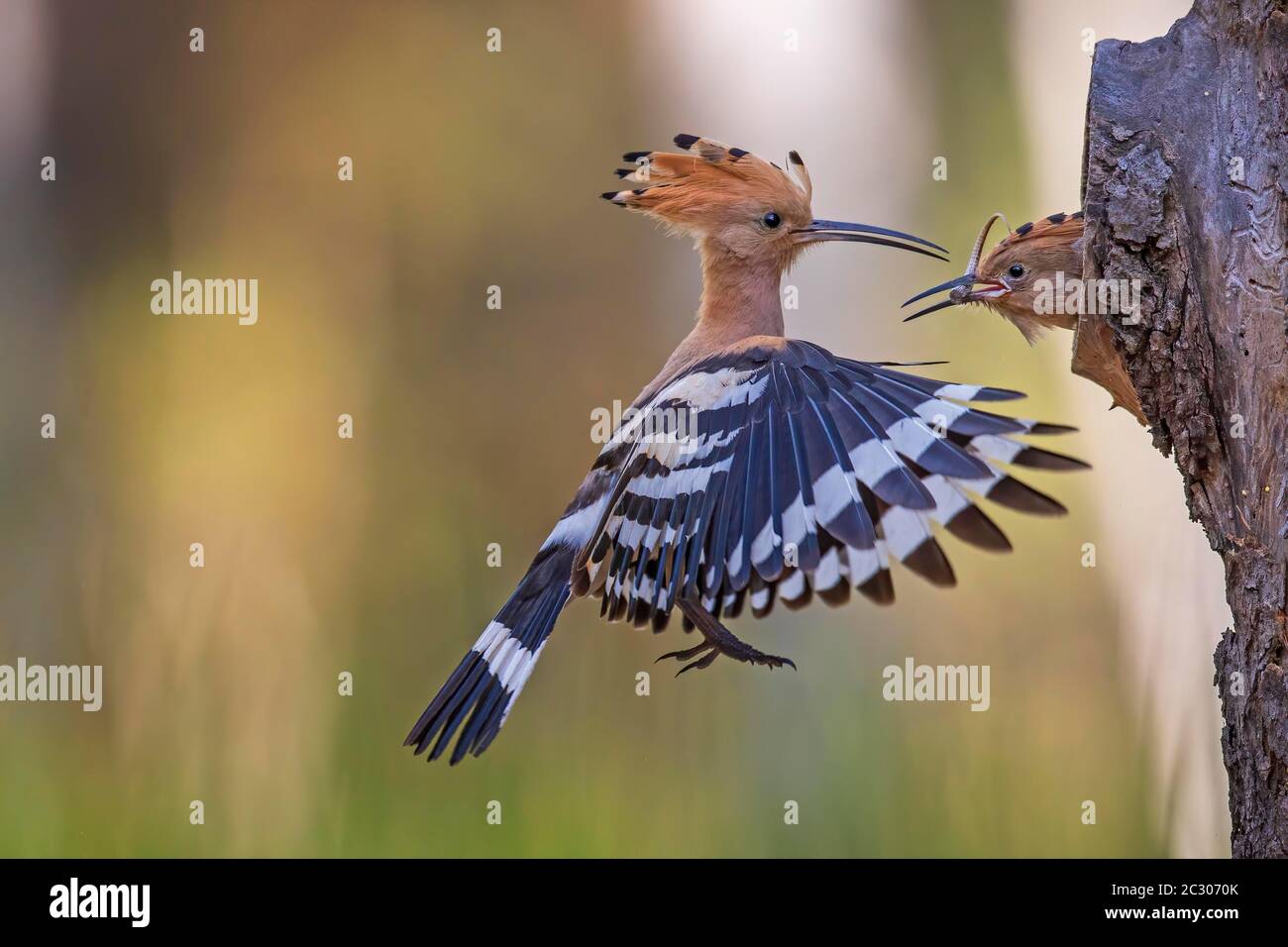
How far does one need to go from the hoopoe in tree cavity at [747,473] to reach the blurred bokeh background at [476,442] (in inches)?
65.5

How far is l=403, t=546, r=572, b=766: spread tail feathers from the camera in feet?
7.40

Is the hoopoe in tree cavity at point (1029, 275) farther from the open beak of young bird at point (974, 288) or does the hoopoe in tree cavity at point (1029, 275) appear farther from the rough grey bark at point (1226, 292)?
the rough grey bark at point (1226, 292)

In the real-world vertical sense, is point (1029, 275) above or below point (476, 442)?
below

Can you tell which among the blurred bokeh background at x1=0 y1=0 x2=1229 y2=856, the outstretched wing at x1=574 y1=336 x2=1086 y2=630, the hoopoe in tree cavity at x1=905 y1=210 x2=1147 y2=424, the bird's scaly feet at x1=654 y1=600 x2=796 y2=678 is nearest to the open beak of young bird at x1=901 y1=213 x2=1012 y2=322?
the hoopoe in tree cavity at x1=905 y1=210 x2=1147 y2=424

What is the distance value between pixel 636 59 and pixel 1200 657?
3.17 m

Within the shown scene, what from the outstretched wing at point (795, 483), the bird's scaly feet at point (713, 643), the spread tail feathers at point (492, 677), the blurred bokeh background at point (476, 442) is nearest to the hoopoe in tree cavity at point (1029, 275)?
the outstretched wing at point (795, 483)

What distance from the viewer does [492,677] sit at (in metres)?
2.31

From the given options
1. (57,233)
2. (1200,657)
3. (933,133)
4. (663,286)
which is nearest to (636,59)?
(663,286)

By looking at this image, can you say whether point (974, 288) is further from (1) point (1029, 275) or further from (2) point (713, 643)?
(2) point (713, 643)

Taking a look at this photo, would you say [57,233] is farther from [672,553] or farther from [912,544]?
[912,544]

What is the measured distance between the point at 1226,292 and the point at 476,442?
10.9 feet

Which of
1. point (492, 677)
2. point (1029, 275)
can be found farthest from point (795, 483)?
point (1029, 275)

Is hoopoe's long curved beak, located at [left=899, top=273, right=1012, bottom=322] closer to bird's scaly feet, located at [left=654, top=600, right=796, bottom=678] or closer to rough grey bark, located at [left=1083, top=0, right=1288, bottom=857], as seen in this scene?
rough grey bark, located at [left=1083, top=0, right=1288, bottom=857]

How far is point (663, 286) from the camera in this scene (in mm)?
4887
